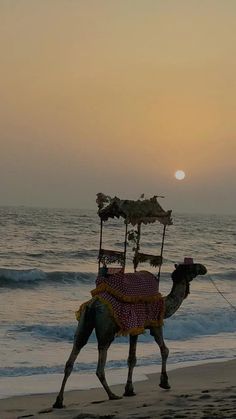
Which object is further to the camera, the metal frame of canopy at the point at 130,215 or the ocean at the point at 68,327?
the ocean at the point at 68,327

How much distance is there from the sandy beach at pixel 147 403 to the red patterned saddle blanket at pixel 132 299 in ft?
3.53

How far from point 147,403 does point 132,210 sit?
9.98 feet

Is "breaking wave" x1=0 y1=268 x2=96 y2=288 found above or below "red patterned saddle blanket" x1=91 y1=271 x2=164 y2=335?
below

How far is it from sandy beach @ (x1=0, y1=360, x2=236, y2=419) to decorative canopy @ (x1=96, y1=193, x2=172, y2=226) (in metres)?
2.72

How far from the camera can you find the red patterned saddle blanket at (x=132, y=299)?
31.4ft

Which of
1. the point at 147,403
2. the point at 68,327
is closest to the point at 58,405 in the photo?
the point at 147,403

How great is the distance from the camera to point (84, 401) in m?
9.95

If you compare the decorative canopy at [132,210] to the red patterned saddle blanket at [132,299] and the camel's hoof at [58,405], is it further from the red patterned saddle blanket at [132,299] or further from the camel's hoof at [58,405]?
the camel's hoof at [58,405]

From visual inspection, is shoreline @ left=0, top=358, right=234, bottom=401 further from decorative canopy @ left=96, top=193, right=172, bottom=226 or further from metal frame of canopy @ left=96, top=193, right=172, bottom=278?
decorative canopy @ left=96, top=193, right=172, bottom=226

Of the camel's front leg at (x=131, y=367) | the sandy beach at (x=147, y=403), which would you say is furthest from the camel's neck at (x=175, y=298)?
the sandy beach at (x=147, y=403)

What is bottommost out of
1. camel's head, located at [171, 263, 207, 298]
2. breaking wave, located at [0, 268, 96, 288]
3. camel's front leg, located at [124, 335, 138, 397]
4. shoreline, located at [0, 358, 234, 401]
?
breaking wave, located at [0, 268, 96, 288]

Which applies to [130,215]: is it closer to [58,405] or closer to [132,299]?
[132,299]

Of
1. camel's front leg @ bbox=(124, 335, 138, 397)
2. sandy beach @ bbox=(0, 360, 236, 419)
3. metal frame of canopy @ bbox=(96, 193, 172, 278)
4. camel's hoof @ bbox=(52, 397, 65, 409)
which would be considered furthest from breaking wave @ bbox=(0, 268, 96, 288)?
camel's hoof @ bbox=(52, 397, 65, 409)

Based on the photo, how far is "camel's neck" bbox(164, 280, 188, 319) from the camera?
1070 centimetres
